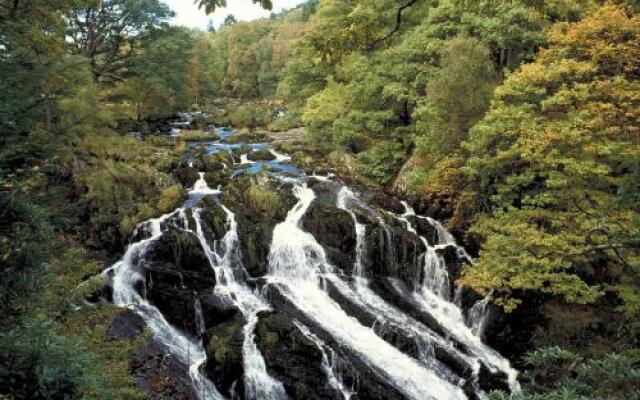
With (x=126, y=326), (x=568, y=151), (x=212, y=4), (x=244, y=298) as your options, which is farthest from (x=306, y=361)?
(x=212, y=4)

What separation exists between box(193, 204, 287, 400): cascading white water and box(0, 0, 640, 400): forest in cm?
171

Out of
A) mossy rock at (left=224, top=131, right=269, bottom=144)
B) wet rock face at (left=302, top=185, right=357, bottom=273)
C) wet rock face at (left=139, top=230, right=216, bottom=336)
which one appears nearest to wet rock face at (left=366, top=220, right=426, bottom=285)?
wet rock face at (left=302, top=185, right=357, bottom=273)

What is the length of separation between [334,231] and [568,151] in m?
7.03

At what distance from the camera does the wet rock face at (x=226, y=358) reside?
969cm

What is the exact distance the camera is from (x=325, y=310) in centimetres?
1155

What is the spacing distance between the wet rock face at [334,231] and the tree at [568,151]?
12.1 ft

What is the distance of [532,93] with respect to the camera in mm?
11680

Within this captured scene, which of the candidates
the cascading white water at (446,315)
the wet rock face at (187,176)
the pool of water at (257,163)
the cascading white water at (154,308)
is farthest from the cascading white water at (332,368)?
the wet rock face at (187,176)

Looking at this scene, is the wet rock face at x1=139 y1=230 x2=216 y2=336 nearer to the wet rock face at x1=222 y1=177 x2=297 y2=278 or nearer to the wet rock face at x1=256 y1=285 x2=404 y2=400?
the wet rock face at x1=222 y1=177 x2=297 y2=278

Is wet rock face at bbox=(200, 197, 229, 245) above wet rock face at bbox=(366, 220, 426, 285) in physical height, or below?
above

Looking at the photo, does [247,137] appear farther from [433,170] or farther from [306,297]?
[306,297]

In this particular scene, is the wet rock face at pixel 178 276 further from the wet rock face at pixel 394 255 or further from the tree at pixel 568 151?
the tree at pixel 568 151

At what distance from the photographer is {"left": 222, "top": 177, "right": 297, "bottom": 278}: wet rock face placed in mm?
12672

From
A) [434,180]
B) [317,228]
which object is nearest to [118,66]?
[317,228]
